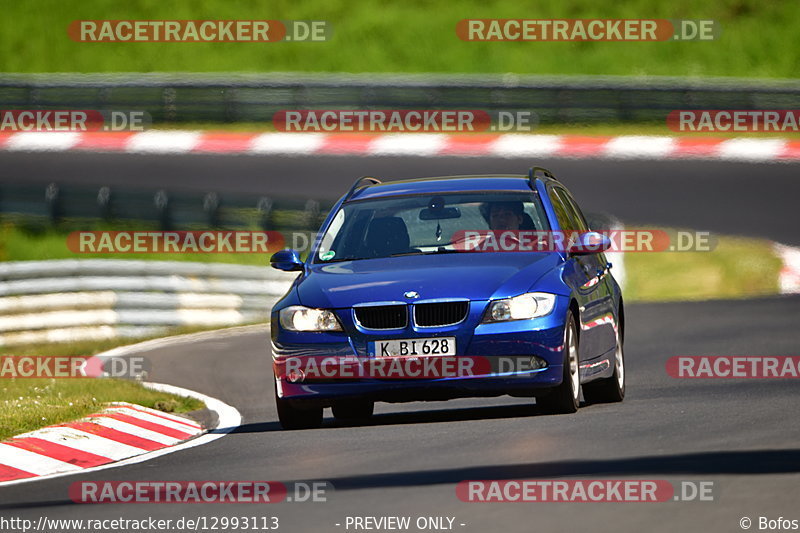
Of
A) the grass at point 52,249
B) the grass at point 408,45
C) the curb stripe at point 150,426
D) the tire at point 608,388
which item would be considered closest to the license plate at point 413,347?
the curb stripe at point 150,426

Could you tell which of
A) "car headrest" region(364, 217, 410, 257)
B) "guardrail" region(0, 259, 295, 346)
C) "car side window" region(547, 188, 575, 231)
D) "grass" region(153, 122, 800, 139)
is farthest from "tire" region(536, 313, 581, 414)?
"grass" region(153, 122, 800, 139)

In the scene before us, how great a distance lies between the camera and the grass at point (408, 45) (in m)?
35.8

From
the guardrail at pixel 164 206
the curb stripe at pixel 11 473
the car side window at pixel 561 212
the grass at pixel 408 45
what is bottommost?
the curb stripe at pixel 11 473

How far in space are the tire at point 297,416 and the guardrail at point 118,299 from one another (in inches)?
369

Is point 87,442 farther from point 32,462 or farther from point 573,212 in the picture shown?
point 573,212

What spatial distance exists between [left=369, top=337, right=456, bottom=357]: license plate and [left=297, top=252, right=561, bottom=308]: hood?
0.86 ft

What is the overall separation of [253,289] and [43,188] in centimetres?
534

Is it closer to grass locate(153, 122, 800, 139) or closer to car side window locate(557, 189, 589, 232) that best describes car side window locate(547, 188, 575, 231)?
car side window locate(557, 189, 589, 232)

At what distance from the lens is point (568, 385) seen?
35.7ft

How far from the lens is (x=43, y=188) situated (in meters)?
24.9

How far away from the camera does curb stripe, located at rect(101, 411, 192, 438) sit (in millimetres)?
12133

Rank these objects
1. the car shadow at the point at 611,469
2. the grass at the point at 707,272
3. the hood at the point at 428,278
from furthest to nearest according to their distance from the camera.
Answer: the grass at the point at 707,272 < the hood at the point at 428,278 < the car shadow at the point at 611,469

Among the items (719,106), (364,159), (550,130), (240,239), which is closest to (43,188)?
(240,239)

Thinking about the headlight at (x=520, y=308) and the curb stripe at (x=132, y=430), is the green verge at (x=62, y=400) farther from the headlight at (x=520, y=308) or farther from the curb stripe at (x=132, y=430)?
the headlight at (x=520, y=308)
